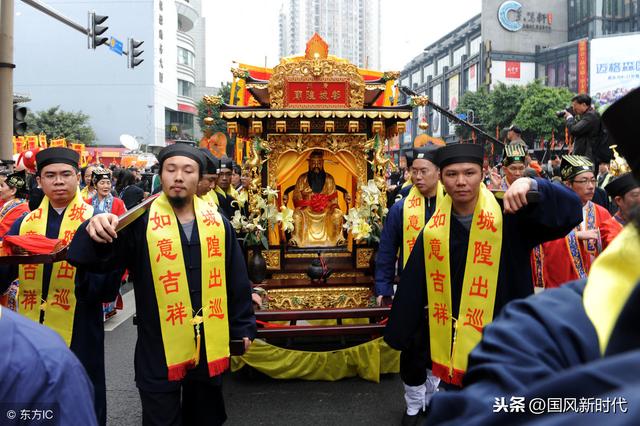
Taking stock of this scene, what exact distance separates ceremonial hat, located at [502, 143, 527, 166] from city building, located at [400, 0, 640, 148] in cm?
4726

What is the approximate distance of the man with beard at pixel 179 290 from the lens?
123 inches

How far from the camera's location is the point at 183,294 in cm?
321

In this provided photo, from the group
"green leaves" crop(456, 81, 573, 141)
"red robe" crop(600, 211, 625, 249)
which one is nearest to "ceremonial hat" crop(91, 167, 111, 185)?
"red robe" crop(600, 211, 625, 249)

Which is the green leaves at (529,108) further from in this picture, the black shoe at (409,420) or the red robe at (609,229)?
the black shoe at (409,420)

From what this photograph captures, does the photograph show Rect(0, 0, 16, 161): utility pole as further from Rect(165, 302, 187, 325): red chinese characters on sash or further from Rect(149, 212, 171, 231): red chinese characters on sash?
Rect(165, 302, 187, 325): red chinese characters on sash

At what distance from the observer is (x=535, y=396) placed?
74 cm

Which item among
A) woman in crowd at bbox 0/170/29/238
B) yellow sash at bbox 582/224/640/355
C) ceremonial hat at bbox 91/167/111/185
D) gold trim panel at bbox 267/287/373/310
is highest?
ceremonial hat at bbox 91/167/111/185

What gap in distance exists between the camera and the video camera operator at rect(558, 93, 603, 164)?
7688 millimetres

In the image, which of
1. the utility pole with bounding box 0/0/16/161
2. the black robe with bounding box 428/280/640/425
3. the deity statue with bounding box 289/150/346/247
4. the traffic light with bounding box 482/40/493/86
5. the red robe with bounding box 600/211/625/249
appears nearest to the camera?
the black robe with bounding box 428/280/640/425

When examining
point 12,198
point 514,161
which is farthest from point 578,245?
point 12,198

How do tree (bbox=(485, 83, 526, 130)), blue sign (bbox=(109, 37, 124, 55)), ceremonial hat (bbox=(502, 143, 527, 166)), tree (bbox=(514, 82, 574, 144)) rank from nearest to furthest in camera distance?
ceremonial hat (bbox=(502, 143, 527, 166)), blue sign (bbox=(109, 37, 124, 55)), tree (bbox=(514, 82, 574, 144)), tree (bbox=(485, 83, 526, 130))

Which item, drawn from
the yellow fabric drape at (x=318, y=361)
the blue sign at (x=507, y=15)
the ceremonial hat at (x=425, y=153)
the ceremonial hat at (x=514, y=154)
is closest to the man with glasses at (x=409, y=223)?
the ceremonial hat at (x=425, y=153)

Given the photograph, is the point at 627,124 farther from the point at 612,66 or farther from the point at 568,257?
the point at 612,66

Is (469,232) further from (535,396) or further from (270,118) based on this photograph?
(270,118)
